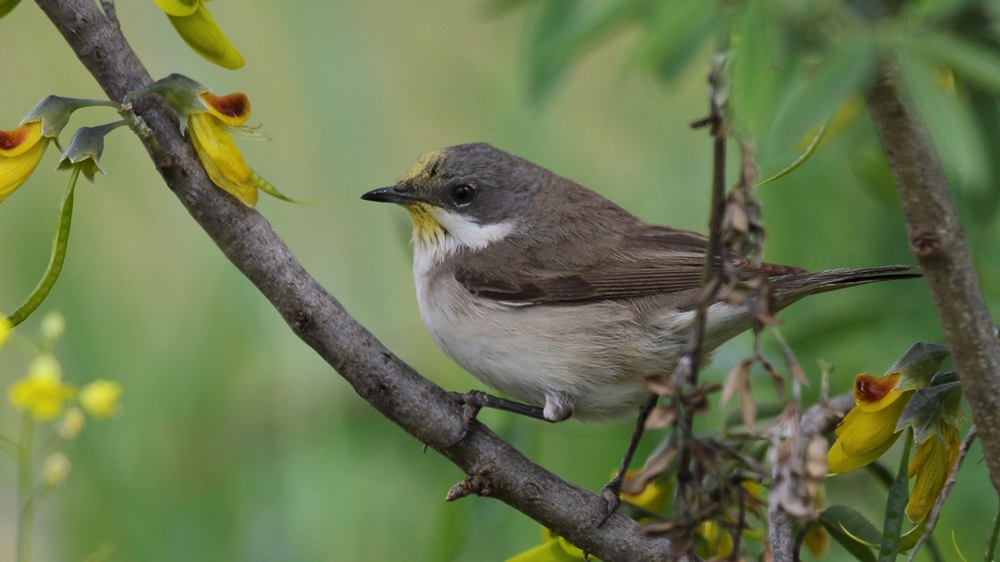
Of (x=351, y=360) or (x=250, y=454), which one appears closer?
(x=351, y=360)

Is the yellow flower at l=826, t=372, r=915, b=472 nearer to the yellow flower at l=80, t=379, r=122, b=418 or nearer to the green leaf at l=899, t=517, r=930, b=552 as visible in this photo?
the green leaf at l=899, t=517, r=930, b=552

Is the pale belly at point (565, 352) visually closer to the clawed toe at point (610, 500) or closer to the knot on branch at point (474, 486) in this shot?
the clawed toe at point (610, 500)

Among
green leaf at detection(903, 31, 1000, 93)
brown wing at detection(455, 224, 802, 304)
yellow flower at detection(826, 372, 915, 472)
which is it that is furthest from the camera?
brown wing at detection(455, 224, 802, 304)

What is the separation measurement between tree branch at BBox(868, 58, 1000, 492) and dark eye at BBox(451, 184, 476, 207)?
207 centimetres

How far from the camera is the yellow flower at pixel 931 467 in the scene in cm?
171

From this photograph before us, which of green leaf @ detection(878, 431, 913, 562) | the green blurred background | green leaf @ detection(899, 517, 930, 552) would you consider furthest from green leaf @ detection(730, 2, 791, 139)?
green leaf @ detection(899, 517, 930, 552)

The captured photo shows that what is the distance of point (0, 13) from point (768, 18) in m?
1.22

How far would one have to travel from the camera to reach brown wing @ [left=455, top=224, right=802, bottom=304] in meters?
2.80

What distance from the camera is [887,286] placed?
102 inches

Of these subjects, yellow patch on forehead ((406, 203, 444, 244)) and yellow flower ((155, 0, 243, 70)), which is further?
yellow patch on forehead ((406, 203, 444, 244))

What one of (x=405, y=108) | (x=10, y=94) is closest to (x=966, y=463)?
(x=405, y=108)

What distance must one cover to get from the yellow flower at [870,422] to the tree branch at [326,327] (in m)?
0.36

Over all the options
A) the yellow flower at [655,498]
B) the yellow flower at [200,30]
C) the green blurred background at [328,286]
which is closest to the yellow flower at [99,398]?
the yellow flower at [200,30]

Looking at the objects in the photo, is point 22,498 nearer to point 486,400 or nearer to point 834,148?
point 486,400
